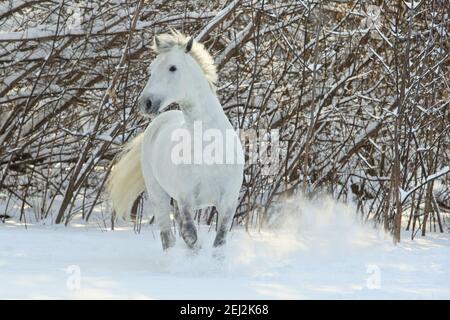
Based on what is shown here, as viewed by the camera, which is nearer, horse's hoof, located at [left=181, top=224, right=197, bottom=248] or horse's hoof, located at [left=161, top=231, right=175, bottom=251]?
horse's hoof, located at [left=181, top=224, right=197, bottom=248]

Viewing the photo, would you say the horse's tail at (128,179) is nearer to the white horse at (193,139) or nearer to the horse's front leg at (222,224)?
the white horse at (193,139)

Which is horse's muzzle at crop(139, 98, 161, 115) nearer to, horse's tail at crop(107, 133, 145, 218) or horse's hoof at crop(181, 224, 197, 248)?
horse's hoof at crop(181, 224, 197, 248)

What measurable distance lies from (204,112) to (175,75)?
0.32 meters

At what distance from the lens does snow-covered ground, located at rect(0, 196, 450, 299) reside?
404 cm

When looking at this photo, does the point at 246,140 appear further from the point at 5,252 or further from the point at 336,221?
the point at 5,252

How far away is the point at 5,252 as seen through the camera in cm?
567

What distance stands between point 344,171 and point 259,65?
156 cm

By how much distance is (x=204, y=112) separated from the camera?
523cm

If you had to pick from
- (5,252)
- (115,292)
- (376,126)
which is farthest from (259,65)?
(115,292)

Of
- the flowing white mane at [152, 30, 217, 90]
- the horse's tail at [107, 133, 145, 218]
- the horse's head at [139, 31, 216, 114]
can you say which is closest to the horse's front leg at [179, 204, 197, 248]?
the horse's head at [139, 31, 216, 114]

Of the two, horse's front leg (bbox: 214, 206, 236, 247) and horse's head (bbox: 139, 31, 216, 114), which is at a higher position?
horse's head (bbox: 139, 31, 216, 114)

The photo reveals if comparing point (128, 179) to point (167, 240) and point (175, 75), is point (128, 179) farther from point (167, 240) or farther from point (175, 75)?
point (175, 75)

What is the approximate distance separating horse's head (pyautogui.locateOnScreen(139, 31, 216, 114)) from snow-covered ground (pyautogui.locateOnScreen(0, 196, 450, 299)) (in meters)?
0.95

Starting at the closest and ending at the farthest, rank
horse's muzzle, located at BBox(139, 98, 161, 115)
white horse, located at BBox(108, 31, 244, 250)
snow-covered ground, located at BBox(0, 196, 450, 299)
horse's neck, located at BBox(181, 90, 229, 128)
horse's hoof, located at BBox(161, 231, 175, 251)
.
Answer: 1. snow-covered ground, located at BBox(0, 196, 450, 299)
2. horse's muzzle, located at BBox(139, 98, 161, 115)
3. white horse, located at BBox(108, 31, 244, 250)
4. horse's neck, located at BBox(181, 90, 229, 128)
5. horse's hoof, located at BBox(161, 231, 175, 251)
